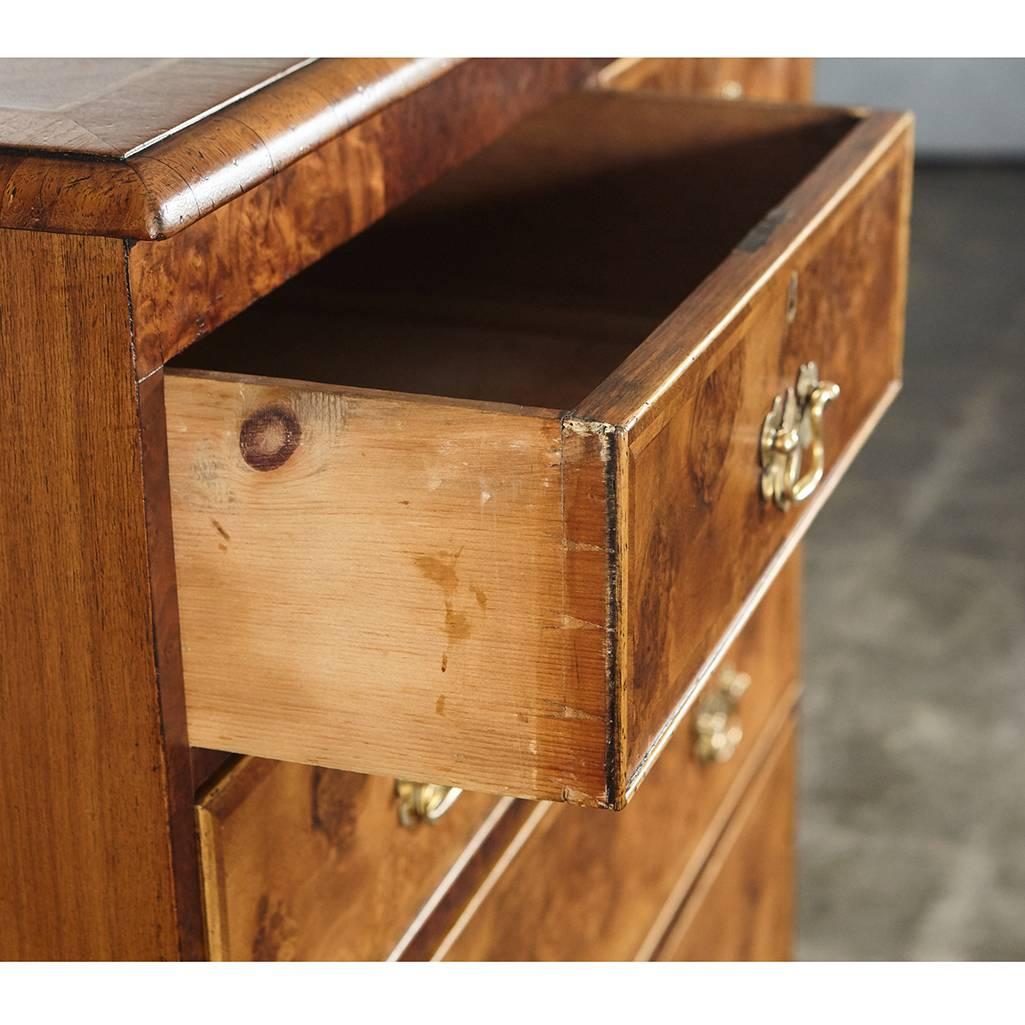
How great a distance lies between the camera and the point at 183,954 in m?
0.57

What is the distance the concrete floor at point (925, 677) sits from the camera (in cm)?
174

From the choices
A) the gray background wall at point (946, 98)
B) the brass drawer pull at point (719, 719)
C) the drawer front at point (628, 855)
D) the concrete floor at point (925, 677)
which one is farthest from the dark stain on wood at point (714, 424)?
the gray background wall at point (946, 98)

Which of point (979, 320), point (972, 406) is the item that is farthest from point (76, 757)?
point (979, 320)

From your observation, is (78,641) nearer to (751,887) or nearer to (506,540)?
(506,540)

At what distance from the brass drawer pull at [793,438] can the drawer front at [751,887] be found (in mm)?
465

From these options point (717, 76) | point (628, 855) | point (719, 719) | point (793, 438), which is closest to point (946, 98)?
point (717, 76)

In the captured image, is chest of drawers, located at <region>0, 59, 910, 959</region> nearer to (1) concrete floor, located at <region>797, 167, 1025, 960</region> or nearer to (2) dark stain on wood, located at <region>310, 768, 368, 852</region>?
(2) dark stain on wood, located at <region>310, 768, 368, 852</region>

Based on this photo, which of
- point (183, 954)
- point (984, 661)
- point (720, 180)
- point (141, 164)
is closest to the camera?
point (141, 164)

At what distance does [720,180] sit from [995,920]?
1118 millimetres

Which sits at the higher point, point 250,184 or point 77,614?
point 250,184

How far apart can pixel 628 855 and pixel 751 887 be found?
0.96 feet

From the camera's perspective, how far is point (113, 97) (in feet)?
1.72

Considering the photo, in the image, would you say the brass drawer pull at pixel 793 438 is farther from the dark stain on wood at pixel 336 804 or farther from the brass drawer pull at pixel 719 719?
the brass drawer pull at pixel 719 719

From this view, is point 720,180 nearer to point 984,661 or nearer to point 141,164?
point 141,164
